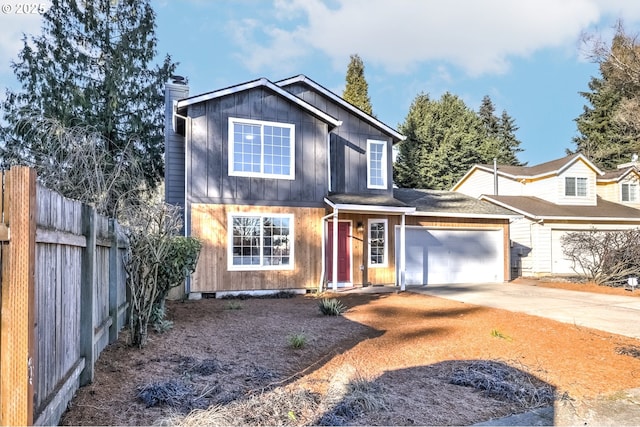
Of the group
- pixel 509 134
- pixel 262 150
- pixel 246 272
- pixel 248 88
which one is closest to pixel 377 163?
pixel 262 150

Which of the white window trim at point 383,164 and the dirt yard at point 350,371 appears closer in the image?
the dirt yard at point 350,371

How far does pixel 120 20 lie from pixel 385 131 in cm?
1380

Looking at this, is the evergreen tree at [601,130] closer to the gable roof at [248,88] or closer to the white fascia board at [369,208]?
the white fascia board at [369,208]

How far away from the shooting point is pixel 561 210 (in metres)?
18.7

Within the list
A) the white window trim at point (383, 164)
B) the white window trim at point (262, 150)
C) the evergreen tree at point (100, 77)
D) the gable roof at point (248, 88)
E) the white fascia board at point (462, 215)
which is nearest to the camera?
the gable roof at point (248, 88)

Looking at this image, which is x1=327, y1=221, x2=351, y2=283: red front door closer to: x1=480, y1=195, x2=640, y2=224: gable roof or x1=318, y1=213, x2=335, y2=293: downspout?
x1=318, y1=213, x2=335, y2=293: downspout

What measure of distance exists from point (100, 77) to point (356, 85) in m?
15.7

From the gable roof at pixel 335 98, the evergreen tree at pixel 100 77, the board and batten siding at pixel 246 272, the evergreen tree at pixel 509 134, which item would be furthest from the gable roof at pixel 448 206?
the evergreen tree at pixel 509 134

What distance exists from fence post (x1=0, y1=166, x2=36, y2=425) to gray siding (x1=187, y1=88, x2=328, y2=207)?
9.61 metres

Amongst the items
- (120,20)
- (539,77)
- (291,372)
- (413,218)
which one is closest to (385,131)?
(413,218)

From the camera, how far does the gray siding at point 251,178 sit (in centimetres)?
1169

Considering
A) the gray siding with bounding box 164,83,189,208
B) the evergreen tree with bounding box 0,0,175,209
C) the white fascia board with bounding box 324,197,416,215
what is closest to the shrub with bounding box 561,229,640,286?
the white fascia board with bounding box 324,197,416,215

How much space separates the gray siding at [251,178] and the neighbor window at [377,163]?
2.04m

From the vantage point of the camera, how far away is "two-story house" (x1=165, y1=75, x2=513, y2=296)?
38.6 feet
